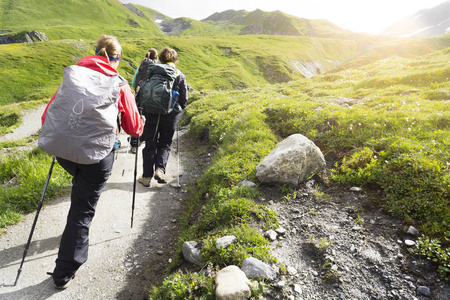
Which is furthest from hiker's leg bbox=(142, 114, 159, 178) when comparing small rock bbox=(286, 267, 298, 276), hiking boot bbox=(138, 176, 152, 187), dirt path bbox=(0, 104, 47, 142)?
dirt path bbox=(0, 104, 47, 142)

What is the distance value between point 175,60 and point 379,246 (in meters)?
7.50

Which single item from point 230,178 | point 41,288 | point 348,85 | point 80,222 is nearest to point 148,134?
point 230,178

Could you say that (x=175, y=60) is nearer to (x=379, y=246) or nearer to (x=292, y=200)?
(x=292, y=200)

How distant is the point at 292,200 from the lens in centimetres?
600

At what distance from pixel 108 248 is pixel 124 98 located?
3545mm

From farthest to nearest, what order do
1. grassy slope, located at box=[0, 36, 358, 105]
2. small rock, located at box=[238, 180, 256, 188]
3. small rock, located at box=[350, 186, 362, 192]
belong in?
grassy slope, located at box=[0, 36, 358, 105]
small rock, located at box=[238, 180, 256, 188]
small rock, located at box=[350, 186, 362, 192]

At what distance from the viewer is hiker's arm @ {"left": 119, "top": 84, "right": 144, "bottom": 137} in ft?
15.1

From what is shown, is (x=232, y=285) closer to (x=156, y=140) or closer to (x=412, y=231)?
(x=412, y=231)

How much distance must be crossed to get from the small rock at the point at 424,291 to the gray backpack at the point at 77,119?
5451 millimetres

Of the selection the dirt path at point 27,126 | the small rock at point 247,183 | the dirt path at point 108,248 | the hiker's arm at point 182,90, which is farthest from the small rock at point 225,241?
the dirt path at point 27,126

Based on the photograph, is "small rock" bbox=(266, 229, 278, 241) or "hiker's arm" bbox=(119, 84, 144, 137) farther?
"small rock" bbox=(266, 229, 278, 241)

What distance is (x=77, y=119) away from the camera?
3744 millimetres

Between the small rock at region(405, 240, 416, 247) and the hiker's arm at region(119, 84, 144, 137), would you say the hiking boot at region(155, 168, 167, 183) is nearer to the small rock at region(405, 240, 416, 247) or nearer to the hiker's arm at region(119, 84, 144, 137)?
the hiker's arm at region(119, 84, 144, 137)

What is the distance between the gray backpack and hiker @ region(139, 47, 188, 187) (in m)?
4.01
